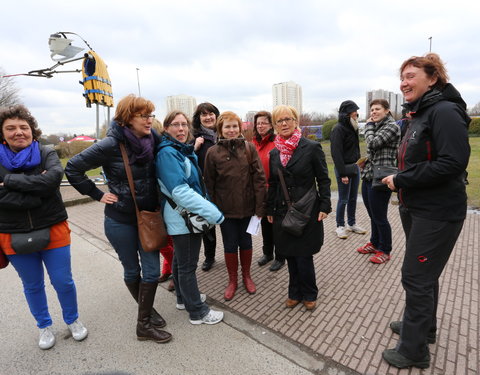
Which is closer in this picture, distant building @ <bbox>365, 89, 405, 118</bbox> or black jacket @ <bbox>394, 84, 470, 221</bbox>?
black jacket @ <bbox>394, 84, 470, 221</bbox>

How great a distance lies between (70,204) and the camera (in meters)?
7.89

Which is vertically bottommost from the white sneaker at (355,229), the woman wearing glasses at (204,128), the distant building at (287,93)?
the white sneaker at (355,229)

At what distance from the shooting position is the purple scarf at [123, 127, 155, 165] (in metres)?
2.21

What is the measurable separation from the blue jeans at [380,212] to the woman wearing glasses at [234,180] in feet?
5.27

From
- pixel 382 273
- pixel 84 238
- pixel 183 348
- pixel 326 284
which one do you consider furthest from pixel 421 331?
pixel 84 238

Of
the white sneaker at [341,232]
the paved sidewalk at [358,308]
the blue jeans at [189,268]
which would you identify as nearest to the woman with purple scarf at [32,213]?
the blue jeans at [189,268]

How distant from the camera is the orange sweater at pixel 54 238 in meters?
2.26

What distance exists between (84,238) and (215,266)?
2.90 metres

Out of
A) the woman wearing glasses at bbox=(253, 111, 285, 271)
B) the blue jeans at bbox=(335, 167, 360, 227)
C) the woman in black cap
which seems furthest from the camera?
the blue jeans at bbox=(335, 167, 360, 227)

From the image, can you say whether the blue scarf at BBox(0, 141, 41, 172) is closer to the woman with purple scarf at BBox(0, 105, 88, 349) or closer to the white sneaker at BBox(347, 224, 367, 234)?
the woman with purple scarf at BBox(0, 105, 88, 349)

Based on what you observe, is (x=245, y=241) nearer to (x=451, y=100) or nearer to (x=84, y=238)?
(x=451, y=100)

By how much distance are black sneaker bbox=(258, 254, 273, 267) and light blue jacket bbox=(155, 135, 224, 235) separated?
1.76 metres

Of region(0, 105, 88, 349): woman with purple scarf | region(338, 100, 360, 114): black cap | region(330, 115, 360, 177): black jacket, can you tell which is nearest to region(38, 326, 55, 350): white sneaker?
region(0, 105, 88, 349): woman with purple scarf

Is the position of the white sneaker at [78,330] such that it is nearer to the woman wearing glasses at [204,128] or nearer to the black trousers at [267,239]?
the woman wearing glasses at [204,128]
